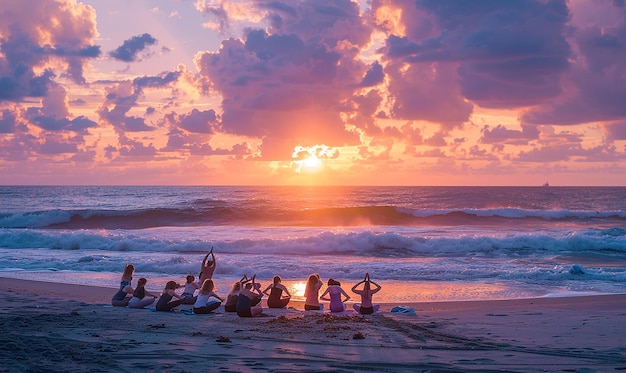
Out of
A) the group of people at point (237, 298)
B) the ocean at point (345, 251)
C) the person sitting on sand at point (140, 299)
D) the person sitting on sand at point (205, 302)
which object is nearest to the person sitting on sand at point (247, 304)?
the group of people at point (237, 298)

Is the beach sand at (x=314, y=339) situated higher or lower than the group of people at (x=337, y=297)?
lower

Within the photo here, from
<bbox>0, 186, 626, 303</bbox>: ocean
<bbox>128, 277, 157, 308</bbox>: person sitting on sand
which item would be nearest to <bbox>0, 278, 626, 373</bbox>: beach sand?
<bbox>128, 277, 157, 308</bbox>: person sitting on sand

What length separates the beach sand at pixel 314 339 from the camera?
7648 millimetres

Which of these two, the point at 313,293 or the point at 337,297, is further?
the point at 313,293

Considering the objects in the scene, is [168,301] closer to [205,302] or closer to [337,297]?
[205,302]

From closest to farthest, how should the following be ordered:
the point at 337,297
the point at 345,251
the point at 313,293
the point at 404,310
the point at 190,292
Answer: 1. the point at 404,310
2. the point at 337,297
3. the point at 313,293
4. the point at 190,292
5. the point at 345,251

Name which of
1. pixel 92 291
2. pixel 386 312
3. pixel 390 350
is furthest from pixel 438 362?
pixel 92 291

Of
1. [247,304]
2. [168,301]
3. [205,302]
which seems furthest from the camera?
[168,301]

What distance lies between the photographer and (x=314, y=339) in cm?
953

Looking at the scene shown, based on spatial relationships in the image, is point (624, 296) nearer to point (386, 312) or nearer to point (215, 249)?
point (386, 312)

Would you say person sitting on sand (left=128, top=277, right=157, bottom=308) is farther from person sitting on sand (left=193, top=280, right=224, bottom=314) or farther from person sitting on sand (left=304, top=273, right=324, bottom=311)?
person sitting on sand (left=304, top=273, right=324, bottom=311)

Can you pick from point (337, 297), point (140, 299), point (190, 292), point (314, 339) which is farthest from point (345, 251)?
point (314, 339)

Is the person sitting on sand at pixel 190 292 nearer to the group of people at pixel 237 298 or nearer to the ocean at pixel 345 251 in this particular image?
the group of people at pixel 237 298

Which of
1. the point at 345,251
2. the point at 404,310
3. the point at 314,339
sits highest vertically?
the point at 345,251
